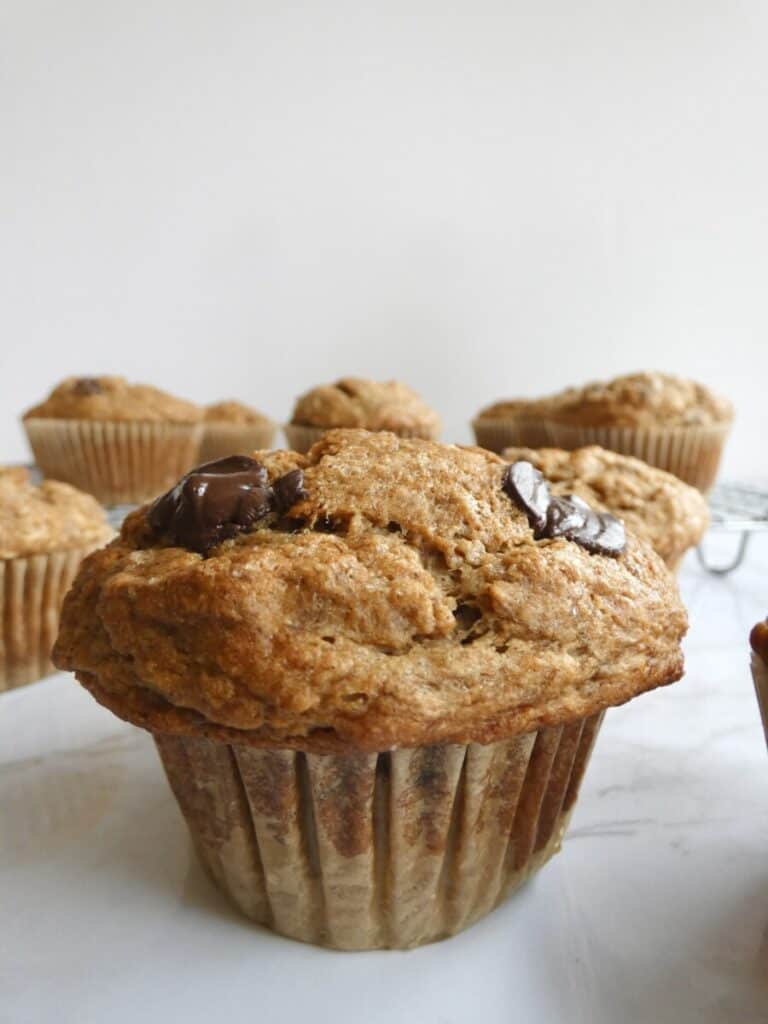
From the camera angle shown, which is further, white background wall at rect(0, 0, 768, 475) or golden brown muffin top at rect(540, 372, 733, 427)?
white background wall at rect(0, 0, 768, 475)

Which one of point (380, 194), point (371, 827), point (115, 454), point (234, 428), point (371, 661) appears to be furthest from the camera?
point (380, 194)

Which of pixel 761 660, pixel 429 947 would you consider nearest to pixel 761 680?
pixel 761 660

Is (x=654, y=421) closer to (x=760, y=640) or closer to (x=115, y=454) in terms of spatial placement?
(x=760, y=640)

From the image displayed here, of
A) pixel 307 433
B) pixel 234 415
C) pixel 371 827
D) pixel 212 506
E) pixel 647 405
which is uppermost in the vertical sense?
pixel 212 506

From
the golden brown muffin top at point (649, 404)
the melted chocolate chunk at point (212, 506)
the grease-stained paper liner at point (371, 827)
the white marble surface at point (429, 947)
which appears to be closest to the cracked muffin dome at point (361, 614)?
the melted chocolate chunk at point (212, 506)

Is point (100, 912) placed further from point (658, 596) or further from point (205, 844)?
point (658, 596)

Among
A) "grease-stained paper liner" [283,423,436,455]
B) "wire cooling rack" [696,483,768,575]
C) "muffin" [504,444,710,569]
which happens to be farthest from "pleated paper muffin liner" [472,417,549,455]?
"muffin" [504,444,710,569]

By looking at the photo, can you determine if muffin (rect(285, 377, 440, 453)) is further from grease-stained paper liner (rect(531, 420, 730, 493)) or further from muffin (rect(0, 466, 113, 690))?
muffin (rect(0, 466, 113, 690))
